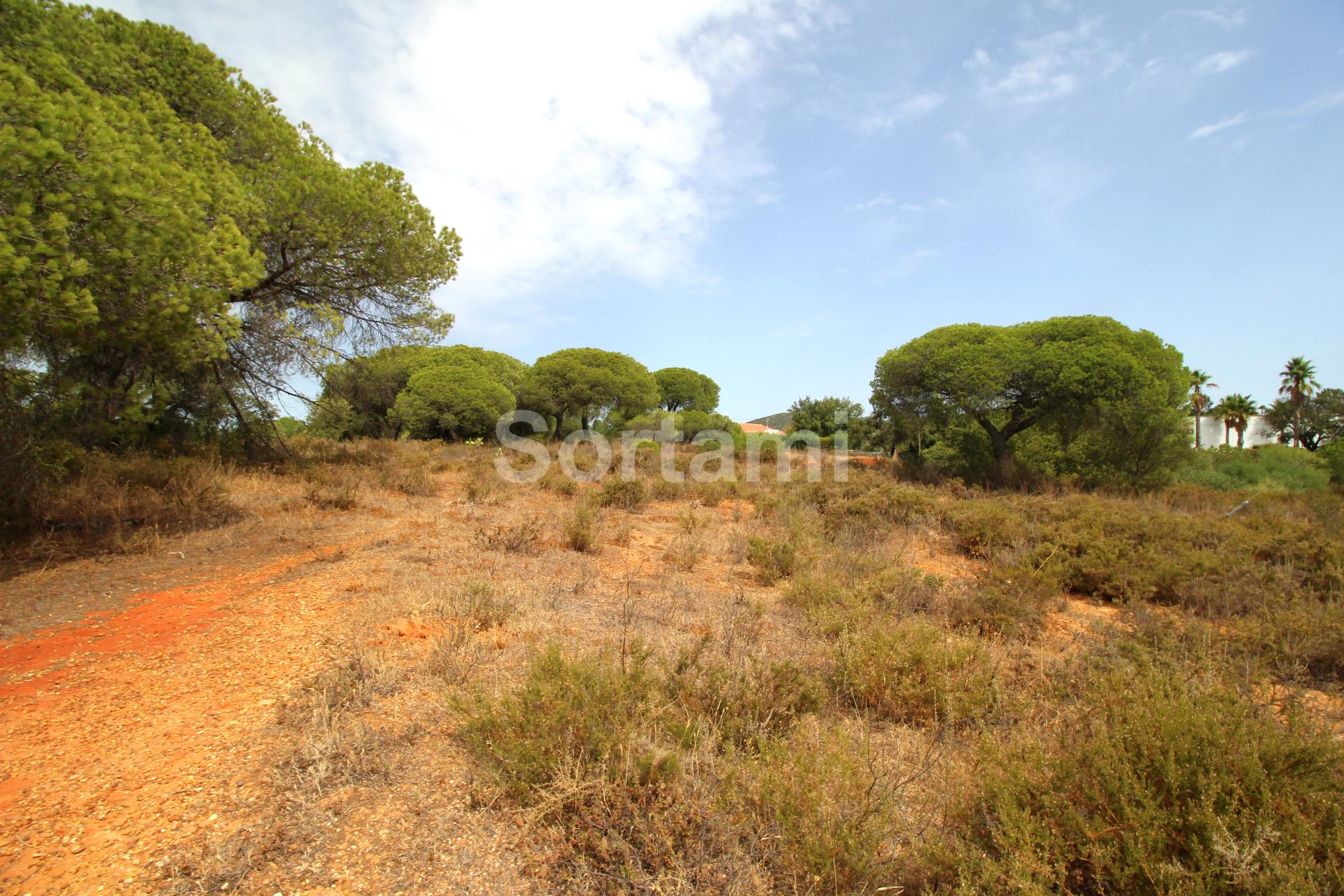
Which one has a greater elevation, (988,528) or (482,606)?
(988,528)

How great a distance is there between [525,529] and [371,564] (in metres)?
1.83

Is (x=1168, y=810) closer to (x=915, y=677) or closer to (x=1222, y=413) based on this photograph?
(x=915, y=677)

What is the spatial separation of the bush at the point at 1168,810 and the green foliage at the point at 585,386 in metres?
26.9

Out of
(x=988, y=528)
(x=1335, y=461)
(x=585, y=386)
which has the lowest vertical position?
(x=988, y=528)

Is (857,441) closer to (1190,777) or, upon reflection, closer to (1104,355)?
(1104,355)

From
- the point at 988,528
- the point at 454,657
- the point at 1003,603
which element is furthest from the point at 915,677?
the point at 988,528

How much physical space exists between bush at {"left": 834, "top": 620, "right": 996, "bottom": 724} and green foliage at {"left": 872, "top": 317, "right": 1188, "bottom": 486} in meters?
13.7

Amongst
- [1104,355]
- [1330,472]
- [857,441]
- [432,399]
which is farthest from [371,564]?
[857,441]

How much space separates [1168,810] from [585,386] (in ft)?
89.4

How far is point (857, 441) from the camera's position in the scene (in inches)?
1523

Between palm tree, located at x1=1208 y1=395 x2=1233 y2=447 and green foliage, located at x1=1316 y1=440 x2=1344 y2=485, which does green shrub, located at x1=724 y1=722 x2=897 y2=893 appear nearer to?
green foliage, located at x1=1316 y1=440 x2=1344 y2=485

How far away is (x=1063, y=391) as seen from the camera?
590 inches

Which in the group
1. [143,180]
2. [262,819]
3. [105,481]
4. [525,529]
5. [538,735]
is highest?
[143,180]

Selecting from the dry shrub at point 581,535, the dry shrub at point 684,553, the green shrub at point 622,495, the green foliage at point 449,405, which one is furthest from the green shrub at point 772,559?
the green foliage at point 449,405
